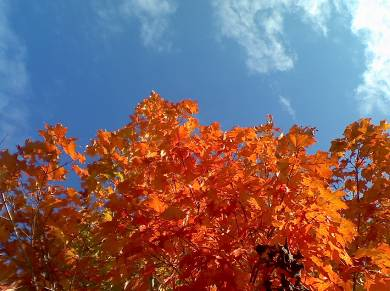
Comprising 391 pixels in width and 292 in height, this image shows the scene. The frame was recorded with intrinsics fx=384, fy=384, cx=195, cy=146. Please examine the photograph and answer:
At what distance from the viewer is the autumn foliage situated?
4.92 metres

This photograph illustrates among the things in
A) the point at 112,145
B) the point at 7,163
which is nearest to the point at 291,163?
the point at 112,145

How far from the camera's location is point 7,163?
6.37 meters

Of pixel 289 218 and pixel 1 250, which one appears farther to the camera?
pixel 1 250

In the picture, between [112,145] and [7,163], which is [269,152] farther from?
[7,163]

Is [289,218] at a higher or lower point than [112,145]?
lower

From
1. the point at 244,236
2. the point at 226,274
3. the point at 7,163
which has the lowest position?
the point at 226,274

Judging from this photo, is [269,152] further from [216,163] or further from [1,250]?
[1,250]

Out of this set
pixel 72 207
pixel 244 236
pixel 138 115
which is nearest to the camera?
pixel 244 236

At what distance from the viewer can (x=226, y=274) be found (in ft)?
15.8

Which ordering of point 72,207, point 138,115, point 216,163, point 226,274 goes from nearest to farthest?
point 226,274 < point 216,163 < point 72,207 < point 138,115

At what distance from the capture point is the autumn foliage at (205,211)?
4918mm

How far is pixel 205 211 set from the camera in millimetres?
5430

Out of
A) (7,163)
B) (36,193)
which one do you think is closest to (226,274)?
(36,193)

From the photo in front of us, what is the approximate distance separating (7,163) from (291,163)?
458cm
